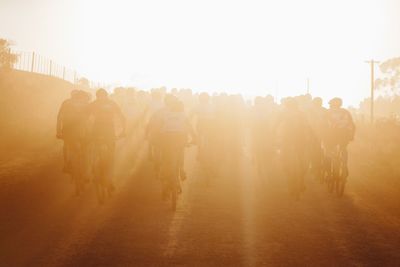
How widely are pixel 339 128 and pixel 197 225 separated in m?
5.11

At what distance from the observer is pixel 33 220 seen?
8742 millimetres

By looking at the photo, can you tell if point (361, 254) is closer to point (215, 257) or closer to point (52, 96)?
point (215, 257)

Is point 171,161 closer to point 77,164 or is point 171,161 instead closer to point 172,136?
point 172,136

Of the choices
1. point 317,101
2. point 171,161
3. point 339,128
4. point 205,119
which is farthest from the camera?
point 317,101

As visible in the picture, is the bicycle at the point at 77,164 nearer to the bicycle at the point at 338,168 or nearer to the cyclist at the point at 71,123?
the cyclist at the point at 71,123

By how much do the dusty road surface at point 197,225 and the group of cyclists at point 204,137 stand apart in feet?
1.91

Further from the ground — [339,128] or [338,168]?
[339,128]

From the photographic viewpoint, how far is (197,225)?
8781 mm

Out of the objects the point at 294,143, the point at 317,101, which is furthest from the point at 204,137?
the point at 317,101

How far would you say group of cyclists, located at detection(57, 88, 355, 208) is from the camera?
34.6 ft

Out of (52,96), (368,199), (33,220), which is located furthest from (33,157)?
(52,96)

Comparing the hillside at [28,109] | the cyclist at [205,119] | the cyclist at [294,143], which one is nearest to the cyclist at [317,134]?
the cyclist at [294,143]

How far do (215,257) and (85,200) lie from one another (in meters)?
4.79

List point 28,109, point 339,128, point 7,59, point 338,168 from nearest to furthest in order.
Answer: point 338,168
point 339,128
point 28,109
point 7,59
